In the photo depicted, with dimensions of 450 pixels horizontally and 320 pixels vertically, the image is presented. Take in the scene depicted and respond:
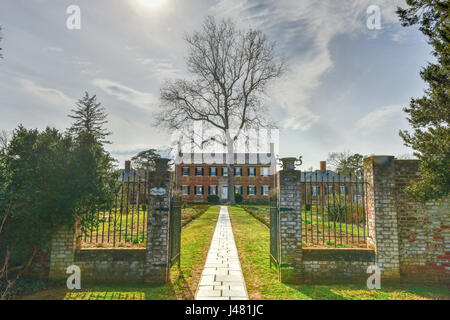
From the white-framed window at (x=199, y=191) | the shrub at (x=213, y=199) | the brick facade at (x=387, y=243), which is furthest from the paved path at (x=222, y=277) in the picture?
the white-framed window at (x=199, y=191)

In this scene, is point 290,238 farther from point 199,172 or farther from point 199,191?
point 199,172

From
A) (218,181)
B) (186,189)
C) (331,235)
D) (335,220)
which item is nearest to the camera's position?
(335,220)

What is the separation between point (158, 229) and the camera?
538cm

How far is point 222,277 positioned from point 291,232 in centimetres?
186

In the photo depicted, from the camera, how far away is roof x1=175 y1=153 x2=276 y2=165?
39.1 m

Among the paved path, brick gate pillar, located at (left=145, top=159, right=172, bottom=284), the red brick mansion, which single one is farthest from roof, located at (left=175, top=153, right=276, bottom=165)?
brick gate pillar, located at (left=145, top=159, right=172, bottom=284)

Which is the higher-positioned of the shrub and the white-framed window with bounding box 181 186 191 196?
the white-framed window with bounding box 181 186 191 196

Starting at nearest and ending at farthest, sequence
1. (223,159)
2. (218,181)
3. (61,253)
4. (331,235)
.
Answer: (61,253) < (331,235) < (218,181) < (223,159)

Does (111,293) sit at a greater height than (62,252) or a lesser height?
lesser

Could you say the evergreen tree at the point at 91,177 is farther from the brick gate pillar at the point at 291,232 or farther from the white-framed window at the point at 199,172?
the white-framed window at the point at 199,172

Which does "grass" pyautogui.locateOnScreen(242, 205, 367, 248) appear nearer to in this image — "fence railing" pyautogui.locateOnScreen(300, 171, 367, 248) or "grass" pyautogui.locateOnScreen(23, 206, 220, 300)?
Result: "fence railing" pyautogui.locateOnScreen(300, 171, 367, 248)

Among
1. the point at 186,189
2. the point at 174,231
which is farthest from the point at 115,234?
the point at 186,189

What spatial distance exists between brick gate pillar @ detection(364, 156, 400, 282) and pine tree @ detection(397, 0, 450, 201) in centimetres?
47

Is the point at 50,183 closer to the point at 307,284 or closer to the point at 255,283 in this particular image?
the point at 255,283
